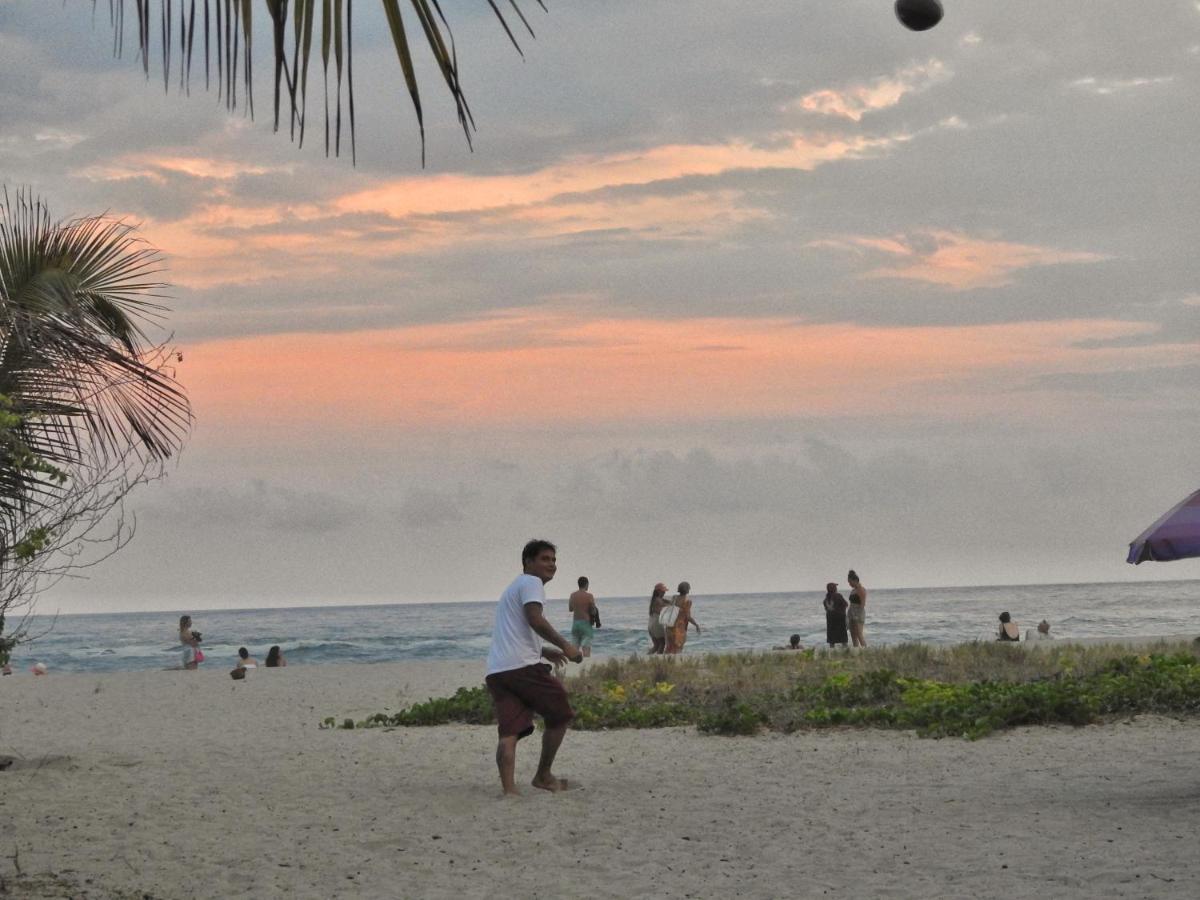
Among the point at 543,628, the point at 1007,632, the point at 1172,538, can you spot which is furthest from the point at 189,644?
the point at 1172,538

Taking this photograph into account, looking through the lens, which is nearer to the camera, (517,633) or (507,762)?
(517,633)

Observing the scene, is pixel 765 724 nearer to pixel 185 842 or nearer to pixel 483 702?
pixel 483 702

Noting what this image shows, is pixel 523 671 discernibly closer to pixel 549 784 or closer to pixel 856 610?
pixel 549 784

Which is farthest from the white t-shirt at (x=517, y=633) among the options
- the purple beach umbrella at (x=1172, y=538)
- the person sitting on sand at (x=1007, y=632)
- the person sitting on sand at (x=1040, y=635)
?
the person sitting on sand at (x=1040, y=635)

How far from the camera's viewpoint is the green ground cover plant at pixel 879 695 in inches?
527

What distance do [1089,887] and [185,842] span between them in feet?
17.2

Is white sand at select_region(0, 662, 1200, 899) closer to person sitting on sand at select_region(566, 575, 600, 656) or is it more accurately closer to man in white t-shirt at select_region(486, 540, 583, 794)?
man in white t-shirt at select_region(486, 540, 583, 794)

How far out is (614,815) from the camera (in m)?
9.17

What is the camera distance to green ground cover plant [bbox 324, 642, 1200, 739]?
13.4m

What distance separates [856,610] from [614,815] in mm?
19671

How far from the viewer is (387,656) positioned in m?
48.4

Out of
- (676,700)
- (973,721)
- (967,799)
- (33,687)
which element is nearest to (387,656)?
(33,687)

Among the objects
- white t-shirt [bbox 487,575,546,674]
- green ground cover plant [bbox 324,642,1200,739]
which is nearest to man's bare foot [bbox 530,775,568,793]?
white t-shirt [bbox 487,575,546,674]

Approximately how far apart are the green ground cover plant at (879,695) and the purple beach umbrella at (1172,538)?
15.4 ft
